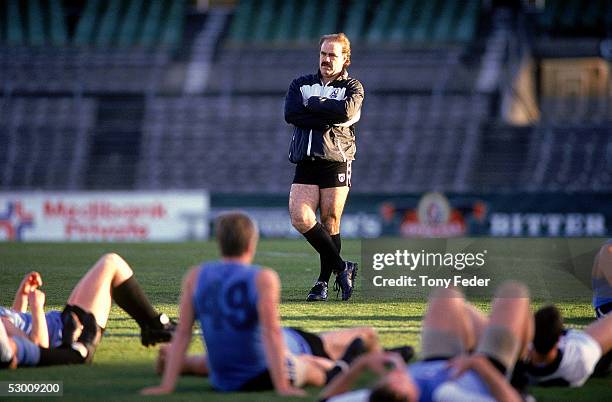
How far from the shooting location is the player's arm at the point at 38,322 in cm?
645

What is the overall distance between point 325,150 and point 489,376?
17.4 feet

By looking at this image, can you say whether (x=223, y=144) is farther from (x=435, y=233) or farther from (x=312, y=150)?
(x=312, y=150)

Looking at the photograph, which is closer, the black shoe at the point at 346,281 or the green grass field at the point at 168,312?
the green grass field at the point at 168,312

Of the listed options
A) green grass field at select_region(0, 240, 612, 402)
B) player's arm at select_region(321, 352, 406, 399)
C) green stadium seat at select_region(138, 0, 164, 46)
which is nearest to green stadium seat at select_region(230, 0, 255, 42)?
green stadium seat at select_region(138, 0, 164, 46)

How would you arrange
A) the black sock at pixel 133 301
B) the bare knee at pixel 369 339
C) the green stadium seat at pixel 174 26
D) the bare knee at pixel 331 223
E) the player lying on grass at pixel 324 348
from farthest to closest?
the green stadium seat at pixel 174 26, the bare knee at pixel 331 223, the black sock at pixel 133 301, the bare knee at pixel 369 339, the player lying on grass at pixel 324 348

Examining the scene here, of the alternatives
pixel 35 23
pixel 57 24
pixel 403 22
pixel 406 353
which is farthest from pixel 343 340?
pixel 35 23

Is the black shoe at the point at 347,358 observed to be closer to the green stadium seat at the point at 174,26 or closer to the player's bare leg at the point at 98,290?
the player's bare leg at the point at 98,290

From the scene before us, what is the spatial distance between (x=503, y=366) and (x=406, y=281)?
17.1 feet

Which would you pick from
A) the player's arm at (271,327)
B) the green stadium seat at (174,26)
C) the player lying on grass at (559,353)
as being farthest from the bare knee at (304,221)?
the green stadium seat at (174,26)

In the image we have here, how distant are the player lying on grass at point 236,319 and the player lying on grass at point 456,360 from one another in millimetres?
436

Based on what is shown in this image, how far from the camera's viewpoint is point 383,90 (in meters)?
31.7

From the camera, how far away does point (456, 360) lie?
16.1 feet

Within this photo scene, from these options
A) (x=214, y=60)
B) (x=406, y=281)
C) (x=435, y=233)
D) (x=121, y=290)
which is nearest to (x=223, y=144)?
(x=214, y=60)

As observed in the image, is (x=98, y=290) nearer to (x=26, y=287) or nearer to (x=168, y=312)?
(x=26, y=287)
